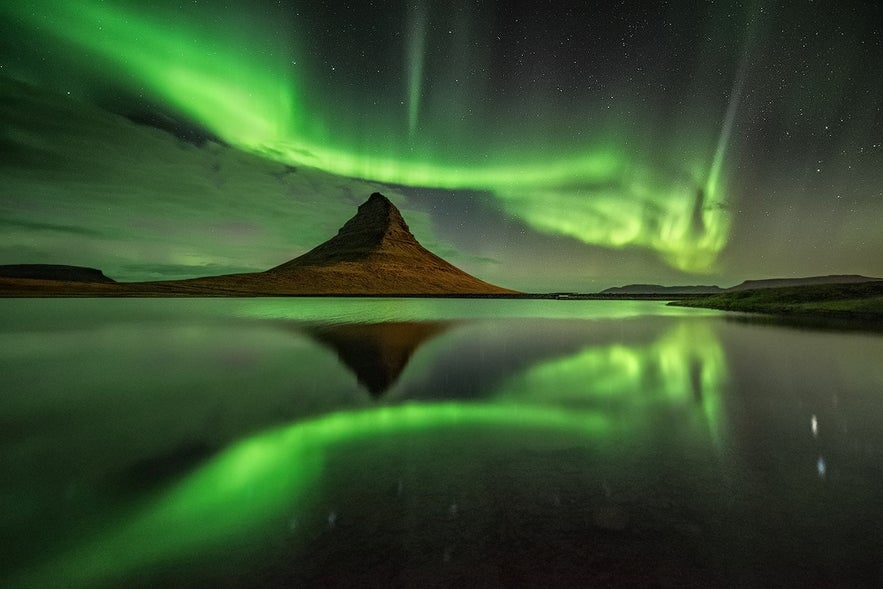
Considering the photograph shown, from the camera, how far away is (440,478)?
654 centimetres

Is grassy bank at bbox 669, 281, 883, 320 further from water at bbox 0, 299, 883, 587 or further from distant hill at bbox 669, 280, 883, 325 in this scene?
water at bbox 0, 299, 883, 587

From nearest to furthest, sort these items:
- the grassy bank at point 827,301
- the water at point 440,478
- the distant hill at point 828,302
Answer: the water at point 440,478 < the distant hill at point 828,302 < the grassy bank at point 827,301

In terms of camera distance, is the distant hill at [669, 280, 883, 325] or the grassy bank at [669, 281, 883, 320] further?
the grassy bank at [669, 281, 883, 320]

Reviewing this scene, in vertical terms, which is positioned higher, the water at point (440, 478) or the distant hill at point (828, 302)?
the distant hill at point (828, 302)

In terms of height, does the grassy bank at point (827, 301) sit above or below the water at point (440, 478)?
above

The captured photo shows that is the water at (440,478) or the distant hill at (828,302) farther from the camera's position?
the distant hill at (828,302)

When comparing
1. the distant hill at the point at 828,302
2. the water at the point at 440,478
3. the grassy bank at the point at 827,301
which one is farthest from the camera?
the grassy bank at the point at 827,301

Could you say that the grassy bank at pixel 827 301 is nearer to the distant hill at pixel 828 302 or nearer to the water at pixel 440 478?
the distant hill at pixel 828 302

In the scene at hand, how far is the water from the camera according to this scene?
432cm

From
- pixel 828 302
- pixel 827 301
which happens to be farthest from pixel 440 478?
pixel 827 301

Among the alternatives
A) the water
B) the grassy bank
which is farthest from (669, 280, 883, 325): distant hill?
the water

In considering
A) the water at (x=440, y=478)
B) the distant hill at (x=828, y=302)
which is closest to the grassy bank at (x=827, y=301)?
the distant hill at (x=828, y=302)

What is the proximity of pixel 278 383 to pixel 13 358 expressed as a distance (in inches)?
622

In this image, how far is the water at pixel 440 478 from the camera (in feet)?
14.2
